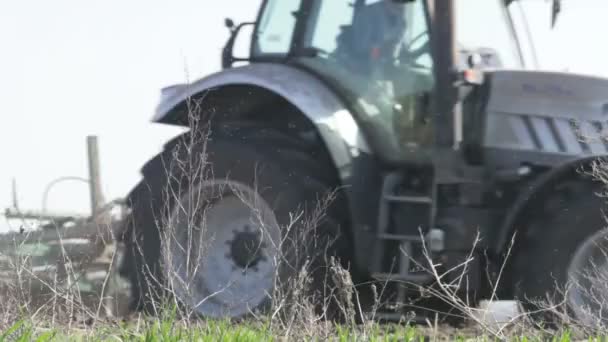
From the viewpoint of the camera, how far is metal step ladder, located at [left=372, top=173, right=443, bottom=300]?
5.68m

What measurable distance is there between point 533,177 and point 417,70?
0.87 m

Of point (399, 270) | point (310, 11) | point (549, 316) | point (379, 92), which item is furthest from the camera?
point (310, 11)

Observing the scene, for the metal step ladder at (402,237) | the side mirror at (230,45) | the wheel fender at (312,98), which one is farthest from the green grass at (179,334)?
the side mirror at (230,45)

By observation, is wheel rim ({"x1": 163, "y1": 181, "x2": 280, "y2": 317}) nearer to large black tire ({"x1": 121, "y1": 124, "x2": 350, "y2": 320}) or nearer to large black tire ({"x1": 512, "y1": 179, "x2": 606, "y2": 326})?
large black tire ({"x1": 121, "y1": 124, "x2": 350, "y2": 320})

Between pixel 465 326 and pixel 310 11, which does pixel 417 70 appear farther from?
pixel 465 326

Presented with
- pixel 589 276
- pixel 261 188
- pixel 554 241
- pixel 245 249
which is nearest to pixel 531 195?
pixel 554 241

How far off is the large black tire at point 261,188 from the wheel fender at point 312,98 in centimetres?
16

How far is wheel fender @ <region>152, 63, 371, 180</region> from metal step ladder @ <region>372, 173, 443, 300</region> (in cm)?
27

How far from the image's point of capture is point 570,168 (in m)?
5.61

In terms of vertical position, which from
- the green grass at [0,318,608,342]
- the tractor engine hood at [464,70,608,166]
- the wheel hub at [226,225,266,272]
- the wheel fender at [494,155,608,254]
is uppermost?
the tractor engine hood at [464,70,608,166]

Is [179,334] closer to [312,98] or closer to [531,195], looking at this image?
[312,98]

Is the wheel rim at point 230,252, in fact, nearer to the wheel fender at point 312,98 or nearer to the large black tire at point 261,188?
the large black tire at point 261,188

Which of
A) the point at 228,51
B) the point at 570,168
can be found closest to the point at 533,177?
the point at 570,168

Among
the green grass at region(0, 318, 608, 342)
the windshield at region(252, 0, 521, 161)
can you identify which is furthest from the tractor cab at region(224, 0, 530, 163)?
the green grass at region(0, 318, 608, 342)
